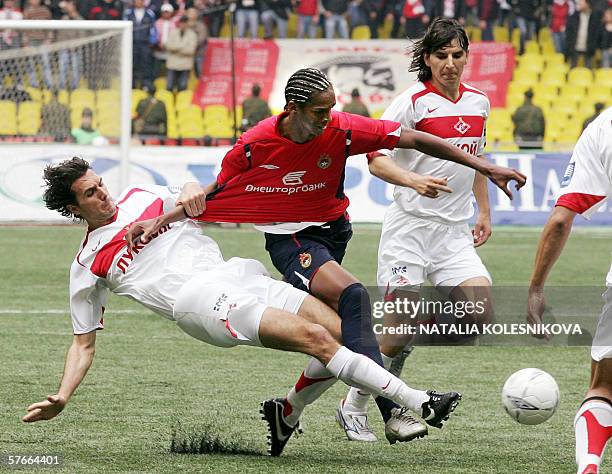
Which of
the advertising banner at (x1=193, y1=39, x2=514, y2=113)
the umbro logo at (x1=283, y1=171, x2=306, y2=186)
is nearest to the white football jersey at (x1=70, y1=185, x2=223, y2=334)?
the umbro logo at (x1=283, y1=171, x2=306, y2=186)

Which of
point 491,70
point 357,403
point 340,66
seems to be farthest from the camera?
point 340,66

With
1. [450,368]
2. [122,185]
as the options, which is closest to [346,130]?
[450,368]

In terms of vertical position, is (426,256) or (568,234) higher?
(568,234)

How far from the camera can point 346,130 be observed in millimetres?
5969

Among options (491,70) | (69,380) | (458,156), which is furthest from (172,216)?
(491,70)

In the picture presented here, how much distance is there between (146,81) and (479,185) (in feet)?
55.1

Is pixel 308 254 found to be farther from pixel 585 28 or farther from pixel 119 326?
pixel 585 28

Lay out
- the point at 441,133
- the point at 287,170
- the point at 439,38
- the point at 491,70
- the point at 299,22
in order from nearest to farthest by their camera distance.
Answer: the point at 287,170
the point at 439,38
the point at 441,133
the point at 491,70
the point at 299,22

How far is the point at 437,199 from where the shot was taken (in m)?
7.07

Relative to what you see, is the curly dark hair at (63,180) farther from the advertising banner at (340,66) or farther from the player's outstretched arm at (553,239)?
the advertising banner at (340,66)

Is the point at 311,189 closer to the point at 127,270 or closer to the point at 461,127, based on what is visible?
the point at 127,270

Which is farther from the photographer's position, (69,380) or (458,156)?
(458,156)

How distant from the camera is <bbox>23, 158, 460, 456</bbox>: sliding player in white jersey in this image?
541cm

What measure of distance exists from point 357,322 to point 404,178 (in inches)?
31.0
